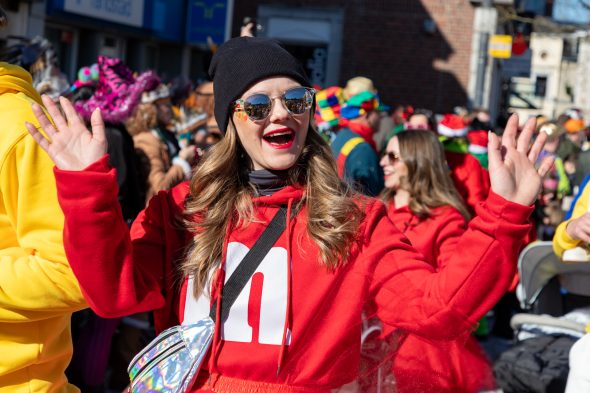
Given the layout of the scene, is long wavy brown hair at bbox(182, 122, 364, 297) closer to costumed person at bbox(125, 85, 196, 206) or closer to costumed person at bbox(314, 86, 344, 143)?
costumed person at bbox(125, 85, 196, 206)

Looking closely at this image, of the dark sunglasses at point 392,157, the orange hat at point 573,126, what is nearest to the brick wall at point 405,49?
the orange hat at point 573,126

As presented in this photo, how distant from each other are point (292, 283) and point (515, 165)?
0.71 m

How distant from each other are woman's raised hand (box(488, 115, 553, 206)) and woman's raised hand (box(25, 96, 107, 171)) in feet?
3.39

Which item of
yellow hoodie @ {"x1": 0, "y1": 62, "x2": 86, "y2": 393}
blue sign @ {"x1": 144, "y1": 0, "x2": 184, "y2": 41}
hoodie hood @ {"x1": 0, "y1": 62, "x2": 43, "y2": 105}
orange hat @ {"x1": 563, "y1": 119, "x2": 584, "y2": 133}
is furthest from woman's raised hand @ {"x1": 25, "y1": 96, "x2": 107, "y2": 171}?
blue sign @ {"x1": 144, "y1": 0, "x2": 184, "y2": 41}

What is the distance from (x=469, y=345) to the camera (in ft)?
8.91

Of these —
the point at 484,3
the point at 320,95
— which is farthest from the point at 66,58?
the point at 484,3

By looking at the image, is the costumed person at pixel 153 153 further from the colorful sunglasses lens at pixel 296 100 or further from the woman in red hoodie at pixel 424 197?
the colorful sunglasses lens at pixel 296 100

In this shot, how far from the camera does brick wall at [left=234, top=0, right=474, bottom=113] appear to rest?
2111 centimetres

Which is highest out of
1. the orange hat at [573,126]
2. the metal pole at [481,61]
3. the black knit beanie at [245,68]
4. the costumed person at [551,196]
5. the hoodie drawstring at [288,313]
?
the metal pole at [481,61]

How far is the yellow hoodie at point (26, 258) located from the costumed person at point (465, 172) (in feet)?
14.5

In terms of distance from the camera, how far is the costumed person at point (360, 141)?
6.70 metres

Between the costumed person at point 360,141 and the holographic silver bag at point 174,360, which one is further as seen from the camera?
the costumed person at point 360,141

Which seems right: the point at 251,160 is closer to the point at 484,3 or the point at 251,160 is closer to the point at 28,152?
the point at 28,152

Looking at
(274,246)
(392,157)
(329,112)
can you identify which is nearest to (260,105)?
(274,246)
